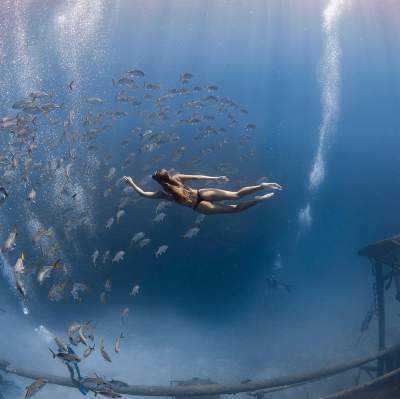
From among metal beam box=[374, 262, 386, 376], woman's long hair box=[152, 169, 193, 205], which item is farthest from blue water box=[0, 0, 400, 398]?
woman's long hair box=[152, 169, 193, 205]

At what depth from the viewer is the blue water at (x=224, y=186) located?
2353 cm

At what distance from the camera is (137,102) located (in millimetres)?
16906

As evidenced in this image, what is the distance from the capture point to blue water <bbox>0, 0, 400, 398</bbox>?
926 inches

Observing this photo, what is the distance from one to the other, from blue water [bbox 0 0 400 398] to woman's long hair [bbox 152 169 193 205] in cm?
915

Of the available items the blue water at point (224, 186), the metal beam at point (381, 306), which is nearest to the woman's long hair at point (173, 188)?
the blue water at point (224, 186)

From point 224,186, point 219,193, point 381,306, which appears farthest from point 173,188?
point 224,186

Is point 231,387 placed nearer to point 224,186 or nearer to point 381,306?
point 381,306

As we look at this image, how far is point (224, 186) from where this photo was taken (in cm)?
2397

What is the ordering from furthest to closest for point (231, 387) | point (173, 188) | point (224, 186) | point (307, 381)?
1. point (224, 186)
2. point (307, 381)
3. point (231, 387)
4. point (173, 188)

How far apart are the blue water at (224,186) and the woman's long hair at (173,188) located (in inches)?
360

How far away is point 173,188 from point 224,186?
744 inches

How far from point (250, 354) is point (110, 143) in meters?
19.3

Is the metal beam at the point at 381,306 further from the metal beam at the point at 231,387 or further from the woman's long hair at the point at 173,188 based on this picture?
the woman's long hair at the point at 173,188

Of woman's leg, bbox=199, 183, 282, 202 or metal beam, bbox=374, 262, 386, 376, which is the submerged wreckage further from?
woman's leg, bbox=199, 183, 282, 202
